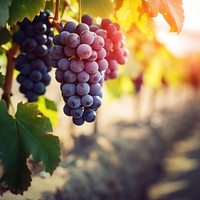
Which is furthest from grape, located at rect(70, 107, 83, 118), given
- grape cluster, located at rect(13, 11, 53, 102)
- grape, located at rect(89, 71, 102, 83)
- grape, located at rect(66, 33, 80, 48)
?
grape cluster, located at rect(13, 11, 53, 102)

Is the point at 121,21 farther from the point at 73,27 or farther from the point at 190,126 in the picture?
the point at 190,126

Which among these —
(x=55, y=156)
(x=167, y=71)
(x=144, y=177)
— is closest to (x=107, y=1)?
(x=55, y=156)

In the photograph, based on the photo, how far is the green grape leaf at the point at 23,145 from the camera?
1417mm

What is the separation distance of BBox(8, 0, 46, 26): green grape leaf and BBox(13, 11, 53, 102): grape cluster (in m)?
0.23

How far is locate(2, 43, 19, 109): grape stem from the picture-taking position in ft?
5.54

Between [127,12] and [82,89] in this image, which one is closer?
[82,89]

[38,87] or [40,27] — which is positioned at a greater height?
[40,27]

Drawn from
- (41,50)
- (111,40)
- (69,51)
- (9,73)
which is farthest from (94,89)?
(9,73)

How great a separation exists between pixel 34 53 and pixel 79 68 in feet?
1.40

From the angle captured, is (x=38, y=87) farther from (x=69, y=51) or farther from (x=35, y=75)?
(x=69, y=51)

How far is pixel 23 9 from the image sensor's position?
140 centimetres

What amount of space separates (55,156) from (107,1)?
0.69 m

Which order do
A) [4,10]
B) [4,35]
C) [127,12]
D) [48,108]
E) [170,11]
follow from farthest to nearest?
1. [48,108]
2. [127,12]
3. [4,35]
4. [170,11]
5. [4,10]

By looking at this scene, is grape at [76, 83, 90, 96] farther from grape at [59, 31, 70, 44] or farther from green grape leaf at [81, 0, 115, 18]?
green grape leaf at [81, 0, 115, 18]
